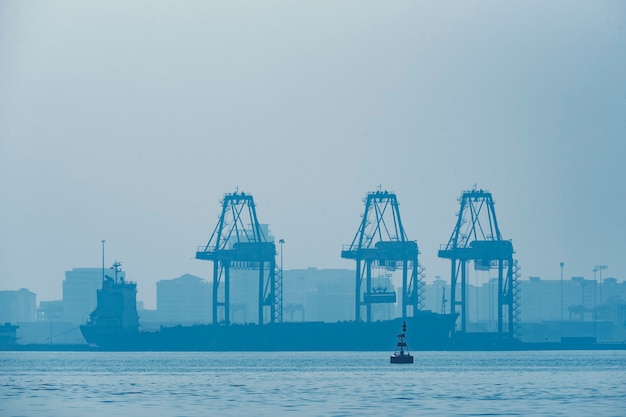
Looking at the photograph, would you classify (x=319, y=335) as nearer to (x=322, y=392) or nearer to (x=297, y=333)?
(x=297, y=333)

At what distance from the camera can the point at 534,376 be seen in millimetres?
101500

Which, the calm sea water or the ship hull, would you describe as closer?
the calm sea water

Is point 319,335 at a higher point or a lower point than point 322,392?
higher

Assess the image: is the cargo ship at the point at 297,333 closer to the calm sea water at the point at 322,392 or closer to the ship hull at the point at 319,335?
the ship hull at the point at 319,335

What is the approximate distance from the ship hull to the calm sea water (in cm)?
6873

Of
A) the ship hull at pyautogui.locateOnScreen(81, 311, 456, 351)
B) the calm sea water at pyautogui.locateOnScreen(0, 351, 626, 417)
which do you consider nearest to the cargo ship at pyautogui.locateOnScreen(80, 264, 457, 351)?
the ship hull at pyautogui.locateOnScreen(81, 311, 456, 351)

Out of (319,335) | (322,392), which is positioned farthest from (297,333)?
(322,392)

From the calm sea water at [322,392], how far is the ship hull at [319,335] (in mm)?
68730

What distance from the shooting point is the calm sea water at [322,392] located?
67375 mm

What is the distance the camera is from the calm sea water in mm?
67375

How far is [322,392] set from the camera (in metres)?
81.6

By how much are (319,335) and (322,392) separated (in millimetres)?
113704

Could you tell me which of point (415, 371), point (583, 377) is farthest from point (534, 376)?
point (415, 371)

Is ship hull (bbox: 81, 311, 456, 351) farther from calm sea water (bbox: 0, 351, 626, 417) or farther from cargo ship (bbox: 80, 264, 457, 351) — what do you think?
calm sea water (bbox: 0, 351, 626, 417)
